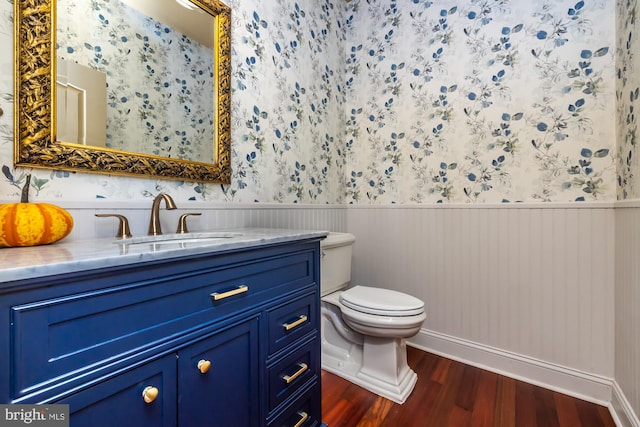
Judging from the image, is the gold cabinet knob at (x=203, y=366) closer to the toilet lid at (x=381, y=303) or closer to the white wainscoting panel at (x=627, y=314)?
the toilet lid at (x=381, y=303)

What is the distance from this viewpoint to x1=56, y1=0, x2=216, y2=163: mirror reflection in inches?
39.0

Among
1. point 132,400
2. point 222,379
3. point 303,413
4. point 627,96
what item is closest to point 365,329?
point 303,413

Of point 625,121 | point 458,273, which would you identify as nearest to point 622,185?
point 625,121

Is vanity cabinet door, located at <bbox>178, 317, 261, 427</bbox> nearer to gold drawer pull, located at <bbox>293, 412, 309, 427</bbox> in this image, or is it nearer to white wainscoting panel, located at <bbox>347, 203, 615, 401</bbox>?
gold drawer pull, located at <bbox>293, 412, 309, 427</bbox>

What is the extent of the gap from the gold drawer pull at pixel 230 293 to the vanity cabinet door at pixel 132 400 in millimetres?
173

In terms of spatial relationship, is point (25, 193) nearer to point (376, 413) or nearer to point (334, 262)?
point (334, 262)

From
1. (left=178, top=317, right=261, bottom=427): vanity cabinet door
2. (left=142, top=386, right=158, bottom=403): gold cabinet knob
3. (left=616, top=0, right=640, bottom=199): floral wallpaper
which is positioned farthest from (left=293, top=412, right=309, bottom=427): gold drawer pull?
(left=616, top=0, right=640, bottom=199): floral wallpaper

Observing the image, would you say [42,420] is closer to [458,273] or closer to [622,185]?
[458,273]

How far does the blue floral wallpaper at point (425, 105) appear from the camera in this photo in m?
1.46

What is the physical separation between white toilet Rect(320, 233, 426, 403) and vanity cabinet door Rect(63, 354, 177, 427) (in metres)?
1.02

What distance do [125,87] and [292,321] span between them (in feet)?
3.73

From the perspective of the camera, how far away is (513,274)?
5.65ft

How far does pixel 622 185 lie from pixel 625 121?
0.30 metres

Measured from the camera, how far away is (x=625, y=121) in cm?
133
